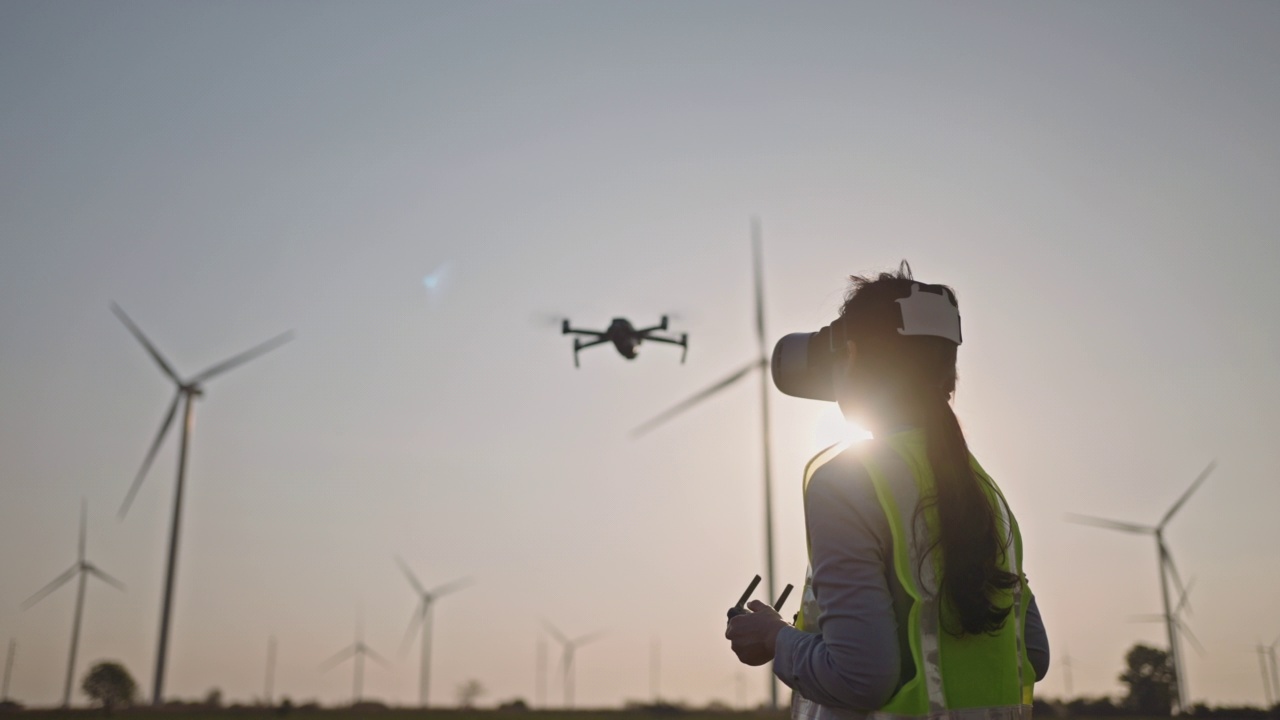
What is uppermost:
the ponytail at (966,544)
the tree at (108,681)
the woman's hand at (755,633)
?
the tree at (108,681)

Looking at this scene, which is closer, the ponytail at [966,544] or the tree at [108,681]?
the ponytail at [966,544]

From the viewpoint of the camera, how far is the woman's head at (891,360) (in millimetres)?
4895

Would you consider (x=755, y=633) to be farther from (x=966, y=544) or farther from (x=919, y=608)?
(x=966, y=544)

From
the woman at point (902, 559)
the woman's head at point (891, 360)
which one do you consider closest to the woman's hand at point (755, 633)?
the woman at point (902, 559)

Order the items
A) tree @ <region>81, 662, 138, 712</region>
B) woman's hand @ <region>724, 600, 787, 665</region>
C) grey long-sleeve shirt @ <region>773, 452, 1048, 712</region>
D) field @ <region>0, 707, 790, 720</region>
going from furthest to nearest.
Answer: tree @ <region>81, 662, 138, 712</region>
field @ <region>0, 707, 790, 720</region>
woman's hand @ <region>724, 600, 787, 665</region>
grey long-sleeve shirt @ <region>773, 452, 1048, 712</region>

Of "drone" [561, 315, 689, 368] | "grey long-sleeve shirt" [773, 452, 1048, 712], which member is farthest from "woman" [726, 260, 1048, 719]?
"drone" [561, 315, 689, 368]

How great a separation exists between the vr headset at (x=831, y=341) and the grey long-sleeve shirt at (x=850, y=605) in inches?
21.0

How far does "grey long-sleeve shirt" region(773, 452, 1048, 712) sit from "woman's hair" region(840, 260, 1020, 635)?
0.21m

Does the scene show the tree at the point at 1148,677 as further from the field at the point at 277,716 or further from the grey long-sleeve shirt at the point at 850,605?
the field at the point at 277,716

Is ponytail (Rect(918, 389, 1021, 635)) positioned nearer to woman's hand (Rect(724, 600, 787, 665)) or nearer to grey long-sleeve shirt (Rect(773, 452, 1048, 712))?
grey long-sleeve shirt (Rect(773, 452, 1048, 712))

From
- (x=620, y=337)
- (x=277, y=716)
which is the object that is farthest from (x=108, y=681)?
(x=620, y=337)

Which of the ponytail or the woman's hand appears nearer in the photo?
the ponytail

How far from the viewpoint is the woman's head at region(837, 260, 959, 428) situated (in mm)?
4895

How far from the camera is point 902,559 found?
4.45m
